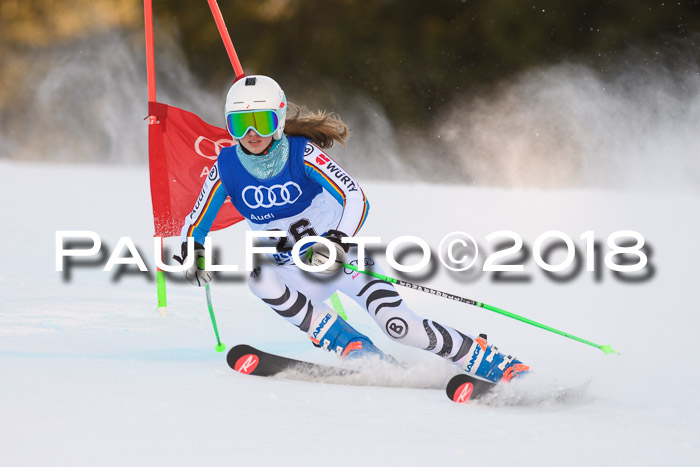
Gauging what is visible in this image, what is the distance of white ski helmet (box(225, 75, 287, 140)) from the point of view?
9.89 ft

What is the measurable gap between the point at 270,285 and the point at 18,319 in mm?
1460

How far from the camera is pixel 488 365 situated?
2.98 m

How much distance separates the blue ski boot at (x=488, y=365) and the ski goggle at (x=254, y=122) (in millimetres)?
1075

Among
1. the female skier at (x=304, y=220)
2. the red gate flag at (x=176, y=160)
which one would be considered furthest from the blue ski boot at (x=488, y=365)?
the red gate flag at (x=176, y=160)

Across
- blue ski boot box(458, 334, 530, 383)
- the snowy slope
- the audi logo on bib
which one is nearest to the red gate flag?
the snowy slope

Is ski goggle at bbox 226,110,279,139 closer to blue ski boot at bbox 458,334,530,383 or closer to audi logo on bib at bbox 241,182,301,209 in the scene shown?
audi logo on bib at bbox 241,182,301,209

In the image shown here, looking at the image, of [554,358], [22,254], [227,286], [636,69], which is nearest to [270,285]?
[554,358]

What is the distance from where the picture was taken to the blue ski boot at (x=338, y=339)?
3.11m

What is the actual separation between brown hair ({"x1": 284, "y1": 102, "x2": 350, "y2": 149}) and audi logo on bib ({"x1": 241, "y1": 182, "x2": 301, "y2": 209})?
25 centimetres

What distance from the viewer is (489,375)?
9.78ft

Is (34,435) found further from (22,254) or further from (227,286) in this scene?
(22,254)

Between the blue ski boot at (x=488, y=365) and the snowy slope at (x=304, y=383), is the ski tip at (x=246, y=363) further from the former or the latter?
the blue ski boot at (x=488, y=365)

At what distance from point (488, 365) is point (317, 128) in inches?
44.2

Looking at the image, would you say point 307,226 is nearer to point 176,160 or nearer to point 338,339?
point 338,339
